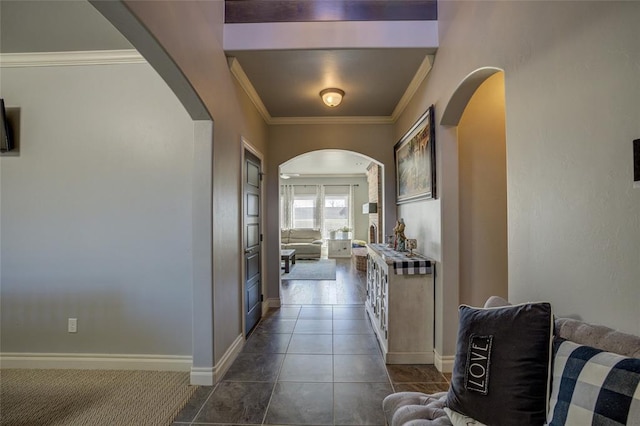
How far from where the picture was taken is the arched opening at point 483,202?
240cm

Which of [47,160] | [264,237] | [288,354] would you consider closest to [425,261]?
[288,354]

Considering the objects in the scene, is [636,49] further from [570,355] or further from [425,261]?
[425,261]

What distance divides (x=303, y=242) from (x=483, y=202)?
6544 millimetres

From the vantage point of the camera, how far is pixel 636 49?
859mm

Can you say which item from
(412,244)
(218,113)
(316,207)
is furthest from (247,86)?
(316,207)

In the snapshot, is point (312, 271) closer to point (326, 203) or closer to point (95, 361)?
point (326, 203)

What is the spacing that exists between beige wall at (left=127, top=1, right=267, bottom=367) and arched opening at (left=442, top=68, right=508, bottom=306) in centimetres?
202

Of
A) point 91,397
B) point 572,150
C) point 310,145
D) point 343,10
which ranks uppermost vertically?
point 343,10

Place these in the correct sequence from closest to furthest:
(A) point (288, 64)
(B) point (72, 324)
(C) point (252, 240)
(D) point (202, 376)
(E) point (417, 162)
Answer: (D) point (202, 376)
(B) point (72, 324)
(A) point (288, 64)
(E) point (417, 162)
(C) point (252, 240)

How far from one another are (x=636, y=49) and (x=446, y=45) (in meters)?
1.66

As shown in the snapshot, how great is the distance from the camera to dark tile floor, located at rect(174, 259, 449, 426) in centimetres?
186

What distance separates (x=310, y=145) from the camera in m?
4.11

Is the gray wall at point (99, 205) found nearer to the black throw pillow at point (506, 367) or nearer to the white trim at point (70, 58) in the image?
the white trim at point (70, 58)

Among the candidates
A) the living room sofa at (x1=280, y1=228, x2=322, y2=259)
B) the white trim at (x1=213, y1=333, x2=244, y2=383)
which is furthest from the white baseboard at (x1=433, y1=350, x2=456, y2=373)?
the living room sofa at (x1=280, y1=228, x2=322, y2=259)
